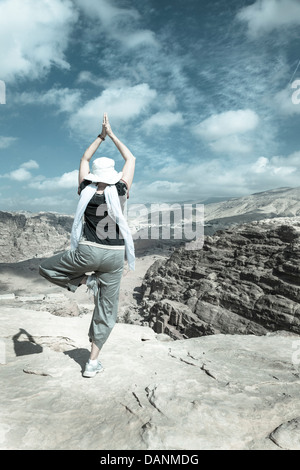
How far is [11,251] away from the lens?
4362cm

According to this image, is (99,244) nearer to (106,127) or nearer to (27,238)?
(106,127)

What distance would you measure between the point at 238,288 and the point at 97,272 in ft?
42.1

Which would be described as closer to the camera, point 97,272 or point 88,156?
point 97,272

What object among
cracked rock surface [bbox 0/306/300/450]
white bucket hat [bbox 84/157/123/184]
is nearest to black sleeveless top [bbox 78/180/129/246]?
white bucket hat [bbox 84/157/123/184]

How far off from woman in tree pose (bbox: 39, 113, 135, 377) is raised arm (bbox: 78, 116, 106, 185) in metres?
0.02

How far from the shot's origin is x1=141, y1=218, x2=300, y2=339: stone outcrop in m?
12.8

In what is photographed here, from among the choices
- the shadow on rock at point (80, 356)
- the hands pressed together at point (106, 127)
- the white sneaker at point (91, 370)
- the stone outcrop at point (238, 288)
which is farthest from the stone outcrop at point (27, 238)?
the hands pressed together at point (106, 127)

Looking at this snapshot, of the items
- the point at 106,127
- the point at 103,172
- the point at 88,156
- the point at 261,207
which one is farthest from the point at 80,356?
the point at 261,207

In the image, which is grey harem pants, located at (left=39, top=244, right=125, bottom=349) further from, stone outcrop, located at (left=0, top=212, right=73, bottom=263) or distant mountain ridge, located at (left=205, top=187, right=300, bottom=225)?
A: distant mountain ridge, located at (left=205, top=187, right=300, bottom=225)

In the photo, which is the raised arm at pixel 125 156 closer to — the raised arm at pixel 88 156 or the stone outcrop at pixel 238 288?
the raised arm at pixel 88 156

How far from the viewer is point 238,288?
48.2ft

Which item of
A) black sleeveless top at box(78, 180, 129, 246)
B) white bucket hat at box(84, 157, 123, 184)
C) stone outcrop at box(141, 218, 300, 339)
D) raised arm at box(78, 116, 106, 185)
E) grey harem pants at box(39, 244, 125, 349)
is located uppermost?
raised arm at box(78, 116, 106, 185)
